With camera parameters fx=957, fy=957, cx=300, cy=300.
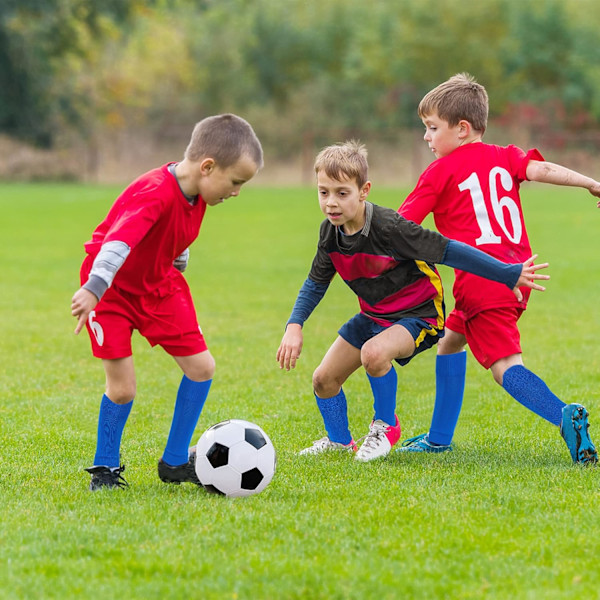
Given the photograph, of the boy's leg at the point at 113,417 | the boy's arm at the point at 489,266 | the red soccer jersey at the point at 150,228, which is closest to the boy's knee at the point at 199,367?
the boy's leg at the point at 113,417

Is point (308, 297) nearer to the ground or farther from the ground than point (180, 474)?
farther from the ground

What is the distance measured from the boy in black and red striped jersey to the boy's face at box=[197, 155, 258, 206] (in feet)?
1.95

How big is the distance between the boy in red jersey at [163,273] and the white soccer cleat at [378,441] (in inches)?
33.8

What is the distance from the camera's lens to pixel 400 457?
4.81m

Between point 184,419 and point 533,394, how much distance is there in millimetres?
1676

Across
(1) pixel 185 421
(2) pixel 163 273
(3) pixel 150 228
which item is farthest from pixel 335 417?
(3) pixel 150 228

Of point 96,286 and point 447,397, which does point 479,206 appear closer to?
point 447,397

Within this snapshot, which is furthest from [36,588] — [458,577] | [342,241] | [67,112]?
[67,112]

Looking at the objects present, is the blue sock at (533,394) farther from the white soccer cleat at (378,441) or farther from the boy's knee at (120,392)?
the boy's knee at (120,392)

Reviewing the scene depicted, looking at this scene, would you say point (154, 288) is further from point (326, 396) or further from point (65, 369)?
point (65, 369)

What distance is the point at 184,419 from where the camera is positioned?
439 centimetres

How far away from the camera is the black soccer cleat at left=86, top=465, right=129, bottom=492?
418 centimetres

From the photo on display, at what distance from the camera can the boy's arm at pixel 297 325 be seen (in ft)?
A: 15.2

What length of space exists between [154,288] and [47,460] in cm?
114
